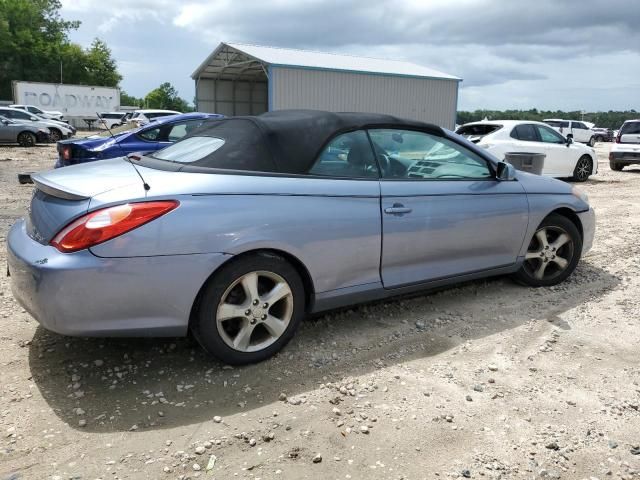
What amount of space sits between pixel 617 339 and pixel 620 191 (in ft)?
30.5

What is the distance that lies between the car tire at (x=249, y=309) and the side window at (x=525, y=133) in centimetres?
1035

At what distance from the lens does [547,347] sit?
143 inches

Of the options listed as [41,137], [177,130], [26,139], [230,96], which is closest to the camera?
[177,130]

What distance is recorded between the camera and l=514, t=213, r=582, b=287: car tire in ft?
15.2

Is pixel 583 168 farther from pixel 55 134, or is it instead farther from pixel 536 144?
pixel 55 134

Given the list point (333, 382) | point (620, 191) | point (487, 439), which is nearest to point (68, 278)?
point (333, 382)

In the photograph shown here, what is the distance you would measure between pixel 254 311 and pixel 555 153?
11643mm

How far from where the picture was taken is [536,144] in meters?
12.5

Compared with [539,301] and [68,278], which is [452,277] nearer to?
[539,301]

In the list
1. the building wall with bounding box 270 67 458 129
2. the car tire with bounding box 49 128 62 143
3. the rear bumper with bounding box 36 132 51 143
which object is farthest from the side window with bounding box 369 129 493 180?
the car tire with bounding box 49 128 62 143

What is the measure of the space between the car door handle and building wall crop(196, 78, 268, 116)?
2556cm

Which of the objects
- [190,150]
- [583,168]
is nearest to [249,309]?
[190,150]

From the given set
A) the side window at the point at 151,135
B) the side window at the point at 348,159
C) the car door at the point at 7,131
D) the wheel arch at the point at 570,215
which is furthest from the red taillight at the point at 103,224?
the car door at the point at 7,131

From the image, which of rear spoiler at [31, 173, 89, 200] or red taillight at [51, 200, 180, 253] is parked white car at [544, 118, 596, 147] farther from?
red taillight at [51, 200, 180, 253]
